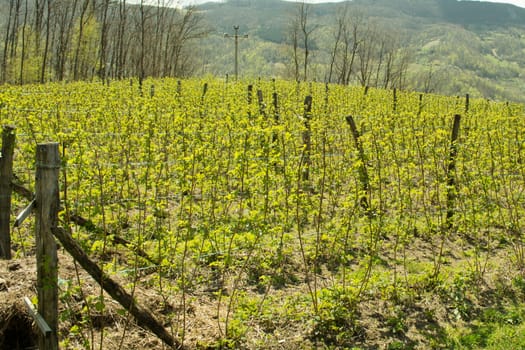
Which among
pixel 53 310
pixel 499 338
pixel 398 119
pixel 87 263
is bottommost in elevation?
pixel 499 338

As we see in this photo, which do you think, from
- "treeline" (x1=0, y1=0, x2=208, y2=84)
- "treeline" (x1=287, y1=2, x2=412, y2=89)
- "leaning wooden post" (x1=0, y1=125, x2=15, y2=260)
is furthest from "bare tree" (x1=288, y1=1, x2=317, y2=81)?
"leaning wooden post" (x1=0, y1=125, x2=15, y2=260)

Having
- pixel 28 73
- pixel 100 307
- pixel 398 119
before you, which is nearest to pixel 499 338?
pixel 100 307

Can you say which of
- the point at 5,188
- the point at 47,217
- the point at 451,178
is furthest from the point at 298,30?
the point at 47,217

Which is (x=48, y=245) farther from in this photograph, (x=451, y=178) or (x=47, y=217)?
(x=451, y=178)

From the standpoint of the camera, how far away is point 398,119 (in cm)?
877

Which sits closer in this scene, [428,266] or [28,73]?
[428,266]

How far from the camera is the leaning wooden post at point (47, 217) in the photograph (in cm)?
302

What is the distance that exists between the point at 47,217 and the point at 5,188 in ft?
7.33

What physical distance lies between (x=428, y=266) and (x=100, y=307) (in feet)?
13.1

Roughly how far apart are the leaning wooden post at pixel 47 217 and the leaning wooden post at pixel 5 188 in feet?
6.45

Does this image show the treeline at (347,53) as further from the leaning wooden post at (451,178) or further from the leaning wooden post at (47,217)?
the leaning wooden post at (47,217)

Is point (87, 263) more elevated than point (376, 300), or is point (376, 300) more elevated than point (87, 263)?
point (87, 263)

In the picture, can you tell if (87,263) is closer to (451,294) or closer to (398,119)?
(451,294)

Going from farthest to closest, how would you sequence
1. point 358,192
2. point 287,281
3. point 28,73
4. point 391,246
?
point 28,73
point 391,246
point 287,281
point 358,192
